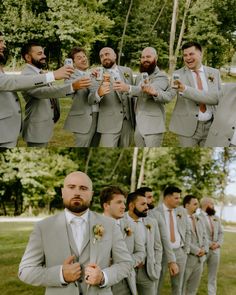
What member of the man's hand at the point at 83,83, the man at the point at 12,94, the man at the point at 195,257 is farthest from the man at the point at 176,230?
the man at the point at 12,94

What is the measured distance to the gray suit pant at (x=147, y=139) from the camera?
5141mm

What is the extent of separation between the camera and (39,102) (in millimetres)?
4805

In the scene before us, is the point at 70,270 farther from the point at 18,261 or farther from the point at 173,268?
the point at 18,261

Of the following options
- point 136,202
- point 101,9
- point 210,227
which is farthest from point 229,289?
point 101,9

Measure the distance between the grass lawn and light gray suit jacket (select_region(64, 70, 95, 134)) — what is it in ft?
5.46

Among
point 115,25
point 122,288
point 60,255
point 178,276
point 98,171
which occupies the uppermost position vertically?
point 115,25

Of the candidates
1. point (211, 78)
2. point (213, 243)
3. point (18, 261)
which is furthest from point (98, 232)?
point (213, 243)

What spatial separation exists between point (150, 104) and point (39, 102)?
3.81 ft

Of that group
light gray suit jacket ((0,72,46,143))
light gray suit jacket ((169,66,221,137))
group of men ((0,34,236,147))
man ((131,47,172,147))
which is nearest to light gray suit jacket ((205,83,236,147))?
group of men ((0,34,236,147))

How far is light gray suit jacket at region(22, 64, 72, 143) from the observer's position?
462 centimetres

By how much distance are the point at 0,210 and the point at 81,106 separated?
237cm

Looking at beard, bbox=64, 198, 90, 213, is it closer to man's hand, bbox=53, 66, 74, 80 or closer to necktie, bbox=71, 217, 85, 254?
necktie, bbox=71, 217, 85, 254

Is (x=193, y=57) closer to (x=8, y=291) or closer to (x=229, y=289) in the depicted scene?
(x=229, y=289)

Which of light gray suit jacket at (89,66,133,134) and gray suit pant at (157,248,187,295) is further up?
light gray suit jacket at (89,66,133,134)
